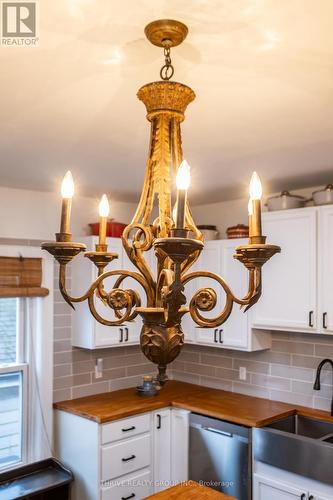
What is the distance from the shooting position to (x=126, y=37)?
1339mm

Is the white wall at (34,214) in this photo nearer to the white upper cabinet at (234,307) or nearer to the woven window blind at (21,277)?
the woven window blind at (21,277)

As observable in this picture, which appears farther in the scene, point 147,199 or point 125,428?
point 125,428

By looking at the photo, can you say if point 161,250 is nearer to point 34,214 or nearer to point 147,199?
point 147,199

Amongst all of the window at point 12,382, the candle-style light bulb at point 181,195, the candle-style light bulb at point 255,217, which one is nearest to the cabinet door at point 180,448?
the window at point 12,382

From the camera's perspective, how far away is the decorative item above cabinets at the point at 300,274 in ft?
9.95

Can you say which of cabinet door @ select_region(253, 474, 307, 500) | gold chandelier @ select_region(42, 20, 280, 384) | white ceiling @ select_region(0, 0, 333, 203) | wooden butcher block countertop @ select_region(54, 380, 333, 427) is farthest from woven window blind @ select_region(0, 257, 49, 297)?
gold chandelier @ select_region(42, 20, 280, 384)

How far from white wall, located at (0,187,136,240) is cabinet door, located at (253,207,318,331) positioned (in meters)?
1.52

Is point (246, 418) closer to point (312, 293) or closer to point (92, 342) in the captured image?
point (312, 293)

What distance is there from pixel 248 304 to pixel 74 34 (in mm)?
888

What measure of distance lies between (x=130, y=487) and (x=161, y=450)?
35 centimetres

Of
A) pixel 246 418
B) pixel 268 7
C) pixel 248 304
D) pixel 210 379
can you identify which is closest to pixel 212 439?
pixel 246 418

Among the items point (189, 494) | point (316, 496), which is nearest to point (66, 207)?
point (189, 494)

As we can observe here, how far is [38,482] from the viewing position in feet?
10.5

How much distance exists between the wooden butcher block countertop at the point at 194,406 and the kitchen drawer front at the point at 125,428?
0.14 ft
